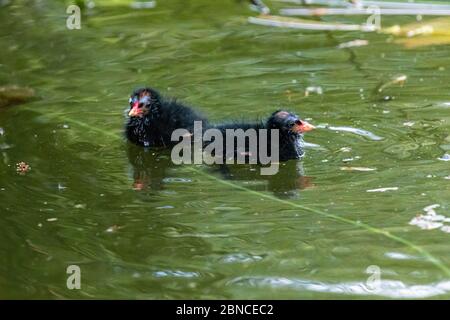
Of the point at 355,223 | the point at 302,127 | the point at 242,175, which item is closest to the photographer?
the point at 355,223

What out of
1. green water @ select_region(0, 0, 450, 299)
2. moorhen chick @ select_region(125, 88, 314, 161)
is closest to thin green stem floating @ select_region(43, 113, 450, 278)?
green water @ select_region(0, 0, 450, 299)

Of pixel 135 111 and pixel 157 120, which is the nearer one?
pixel 135 111

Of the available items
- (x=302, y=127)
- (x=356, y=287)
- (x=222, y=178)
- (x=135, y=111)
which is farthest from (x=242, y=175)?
(x=356, y=287)

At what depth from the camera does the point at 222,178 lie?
5.64 metres

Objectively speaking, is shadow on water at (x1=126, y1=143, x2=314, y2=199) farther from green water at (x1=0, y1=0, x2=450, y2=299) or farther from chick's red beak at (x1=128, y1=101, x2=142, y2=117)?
chick's red beak at (x1=128, y1=101, x2=142, y2=117)

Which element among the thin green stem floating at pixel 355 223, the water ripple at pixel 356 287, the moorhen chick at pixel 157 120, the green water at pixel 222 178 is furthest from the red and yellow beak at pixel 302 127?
the water ripple at pixel 356 287

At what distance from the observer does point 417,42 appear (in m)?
8.41

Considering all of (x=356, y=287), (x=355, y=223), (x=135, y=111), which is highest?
(x=135, y=111)

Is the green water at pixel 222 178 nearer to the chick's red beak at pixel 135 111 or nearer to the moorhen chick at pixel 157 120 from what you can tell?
the moorhen chick at pixel 157 120

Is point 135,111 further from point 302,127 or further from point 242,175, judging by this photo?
point 302,127

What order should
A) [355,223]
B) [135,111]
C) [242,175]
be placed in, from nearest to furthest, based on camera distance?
1. [355,223]
2. [242,175]
3. [135,111]

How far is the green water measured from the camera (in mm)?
4285

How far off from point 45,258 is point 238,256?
3.19 feet
